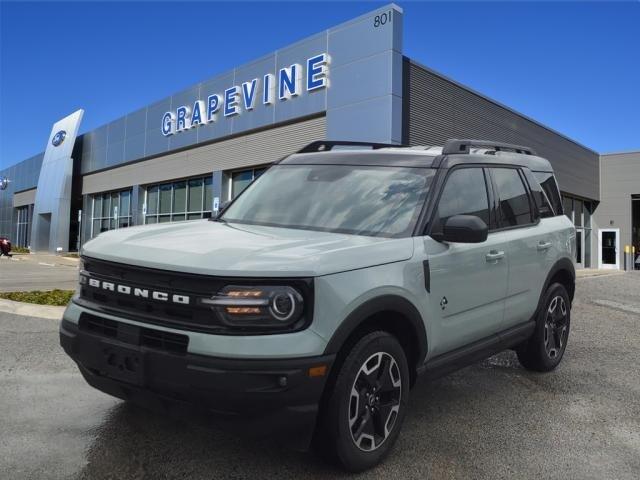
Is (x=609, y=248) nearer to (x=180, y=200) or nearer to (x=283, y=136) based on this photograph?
(x=283, y=136)

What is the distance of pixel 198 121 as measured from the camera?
71.4ft

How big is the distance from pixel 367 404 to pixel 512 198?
2.43 m

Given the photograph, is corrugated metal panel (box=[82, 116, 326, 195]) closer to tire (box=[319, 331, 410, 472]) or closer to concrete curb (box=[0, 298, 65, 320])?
concrete curb (box=[0, 298, 65, 320])

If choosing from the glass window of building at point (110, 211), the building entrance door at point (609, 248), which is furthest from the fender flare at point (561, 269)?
the building entrance door at point (609, 248)

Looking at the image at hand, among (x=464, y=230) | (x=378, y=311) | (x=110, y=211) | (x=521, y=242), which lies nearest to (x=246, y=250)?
(x=378, y=311)

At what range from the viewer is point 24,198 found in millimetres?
48500

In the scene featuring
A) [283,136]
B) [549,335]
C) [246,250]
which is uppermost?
[283,136]

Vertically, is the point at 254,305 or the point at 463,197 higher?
the point at 463,197

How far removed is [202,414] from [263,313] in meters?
0.57

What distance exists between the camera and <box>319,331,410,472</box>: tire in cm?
283

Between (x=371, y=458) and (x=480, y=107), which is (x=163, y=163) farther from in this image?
(x=371, y=458)

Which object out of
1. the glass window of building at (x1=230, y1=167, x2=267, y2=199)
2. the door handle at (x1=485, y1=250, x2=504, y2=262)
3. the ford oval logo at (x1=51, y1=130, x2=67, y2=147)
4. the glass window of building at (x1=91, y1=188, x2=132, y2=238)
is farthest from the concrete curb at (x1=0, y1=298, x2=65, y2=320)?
the ford oval logo at (x1=51, y1=130, x2=67, y2=147)

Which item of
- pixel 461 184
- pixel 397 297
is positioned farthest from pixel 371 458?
pixel 461 184

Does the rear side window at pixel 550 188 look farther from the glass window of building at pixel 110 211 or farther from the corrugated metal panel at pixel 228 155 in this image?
the glass window of building at pixel 110 211
